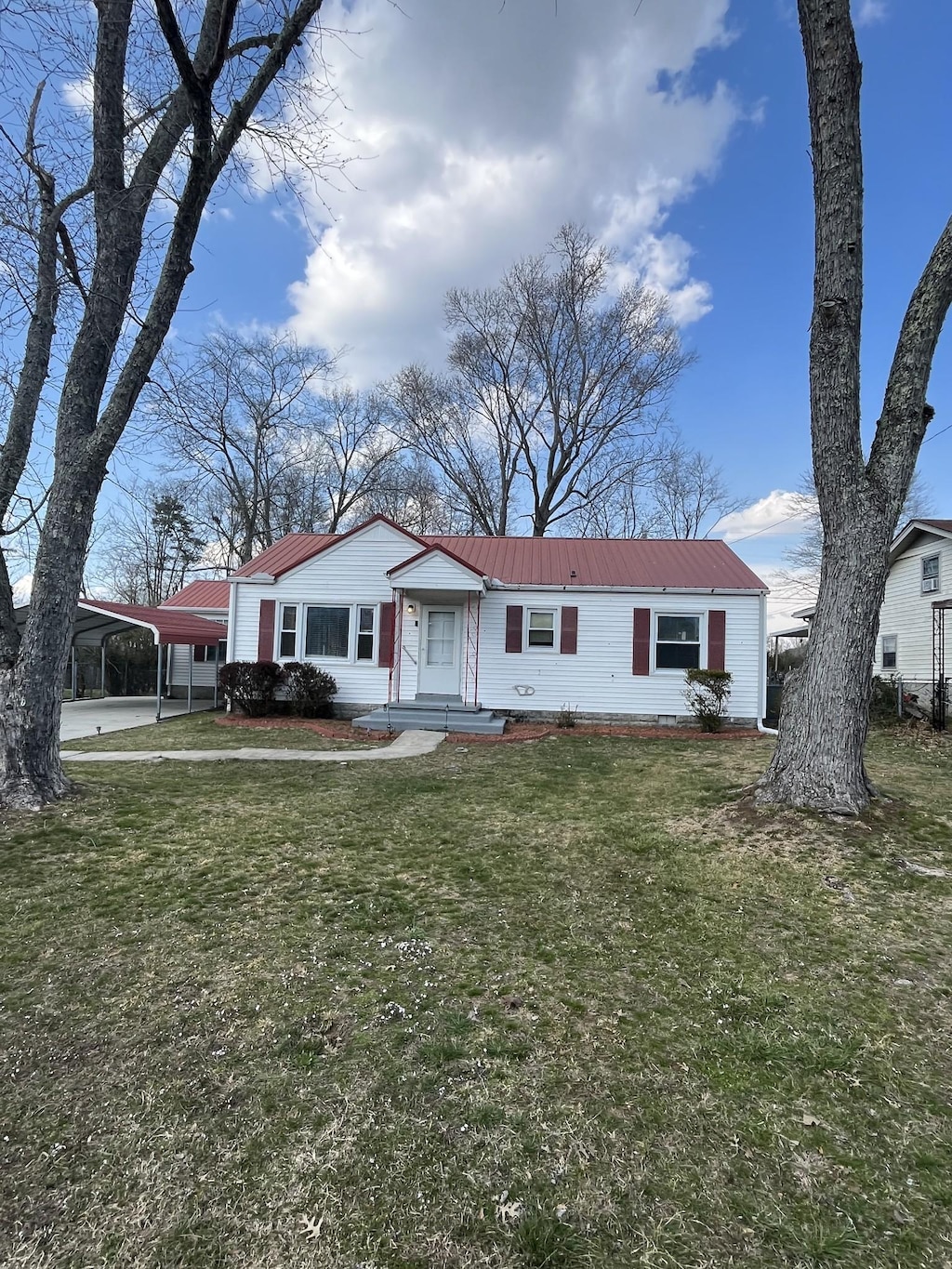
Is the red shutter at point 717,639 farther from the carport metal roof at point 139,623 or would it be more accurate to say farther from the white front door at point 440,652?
the carport metal roof at point 139,623

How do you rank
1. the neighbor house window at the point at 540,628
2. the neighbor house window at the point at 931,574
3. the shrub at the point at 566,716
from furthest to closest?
the neighbor house window at the point at 931,574, the neighbor house window at the point at 540,628, the shrub at the point at 566,716

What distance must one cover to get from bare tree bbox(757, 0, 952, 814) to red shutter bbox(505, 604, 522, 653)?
8045 mm

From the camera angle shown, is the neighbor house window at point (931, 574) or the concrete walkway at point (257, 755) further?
the neighbor house window at point (931, 574)

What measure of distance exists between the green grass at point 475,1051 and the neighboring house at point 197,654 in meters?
14.8

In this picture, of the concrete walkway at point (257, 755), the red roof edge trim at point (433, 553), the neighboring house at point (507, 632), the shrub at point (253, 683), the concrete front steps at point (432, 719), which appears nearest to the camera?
the concrete walkway at point (257, 755)

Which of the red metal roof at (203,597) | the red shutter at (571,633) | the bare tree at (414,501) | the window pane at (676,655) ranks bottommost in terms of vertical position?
the window pane at (676,655)

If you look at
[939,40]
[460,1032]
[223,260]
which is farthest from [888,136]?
[460,1032]

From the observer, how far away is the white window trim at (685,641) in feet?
43.2

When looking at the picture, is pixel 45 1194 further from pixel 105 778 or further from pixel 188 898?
pixel 105 778

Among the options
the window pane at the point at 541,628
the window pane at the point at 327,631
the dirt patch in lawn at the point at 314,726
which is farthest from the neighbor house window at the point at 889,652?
the window pane at the point at 327,631

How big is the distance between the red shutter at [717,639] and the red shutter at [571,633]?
2921 mm

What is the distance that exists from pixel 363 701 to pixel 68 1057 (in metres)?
11.1

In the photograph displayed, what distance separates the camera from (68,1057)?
2443 mm

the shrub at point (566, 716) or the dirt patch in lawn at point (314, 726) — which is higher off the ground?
the shrub at point (566, 716)
